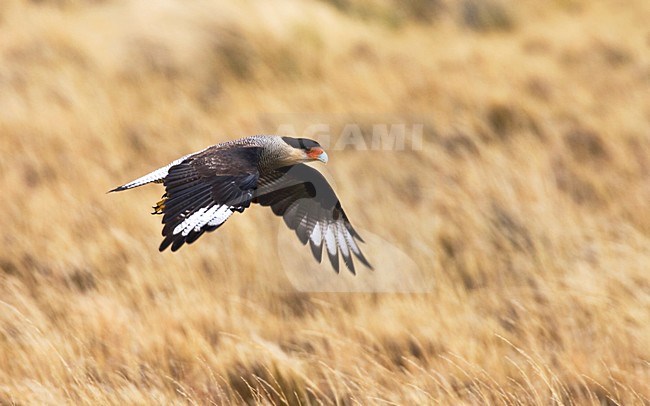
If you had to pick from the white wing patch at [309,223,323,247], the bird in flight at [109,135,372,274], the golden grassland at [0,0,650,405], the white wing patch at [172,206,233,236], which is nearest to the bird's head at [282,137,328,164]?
the bird in flight at [109,135,372,274]

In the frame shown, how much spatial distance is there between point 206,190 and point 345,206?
3044mm

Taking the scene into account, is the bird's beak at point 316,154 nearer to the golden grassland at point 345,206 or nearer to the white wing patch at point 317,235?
the white wing patch at point 317,235

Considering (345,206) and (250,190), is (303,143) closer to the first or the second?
(250,190)

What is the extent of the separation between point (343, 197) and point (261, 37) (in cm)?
270

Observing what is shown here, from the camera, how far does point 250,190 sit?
7.26 feet

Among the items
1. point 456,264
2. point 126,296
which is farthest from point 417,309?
point 126,296

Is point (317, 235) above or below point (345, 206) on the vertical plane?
below

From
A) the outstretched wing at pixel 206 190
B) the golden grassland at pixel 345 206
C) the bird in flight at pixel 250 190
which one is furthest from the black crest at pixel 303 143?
the golden grassland at pixel 345 206

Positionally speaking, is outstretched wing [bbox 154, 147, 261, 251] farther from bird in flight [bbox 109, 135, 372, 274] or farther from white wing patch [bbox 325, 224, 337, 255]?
white wing patch [bbox 325, 224, 337, 255]

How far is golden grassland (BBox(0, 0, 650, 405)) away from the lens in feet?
11.3

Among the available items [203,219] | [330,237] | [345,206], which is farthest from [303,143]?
A: [345,206]

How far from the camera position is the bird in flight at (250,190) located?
207cm

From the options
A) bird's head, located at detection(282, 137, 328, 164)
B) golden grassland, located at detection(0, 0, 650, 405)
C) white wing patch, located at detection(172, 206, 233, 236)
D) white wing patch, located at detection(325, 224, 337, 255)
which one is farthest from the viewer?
golden grassland, located at detection(0, 0, 650, 405)

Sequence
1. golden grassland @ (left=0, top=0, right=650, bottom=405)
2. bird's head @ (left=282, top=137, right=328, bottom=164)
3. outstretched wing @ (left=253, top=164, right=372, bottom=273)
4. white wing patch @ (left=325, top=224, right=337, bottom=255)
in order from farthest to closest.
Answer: golden grassland @ (left=0, top=0, right=650, bottom=405) → white wing patch @ (left=325, top=224, right=337, bottom=255) → outstretched wing @ (left=253, top=164, right=372, bottom=273) → bird's head @ (left=282, top=137, right=328, bottom=164)
